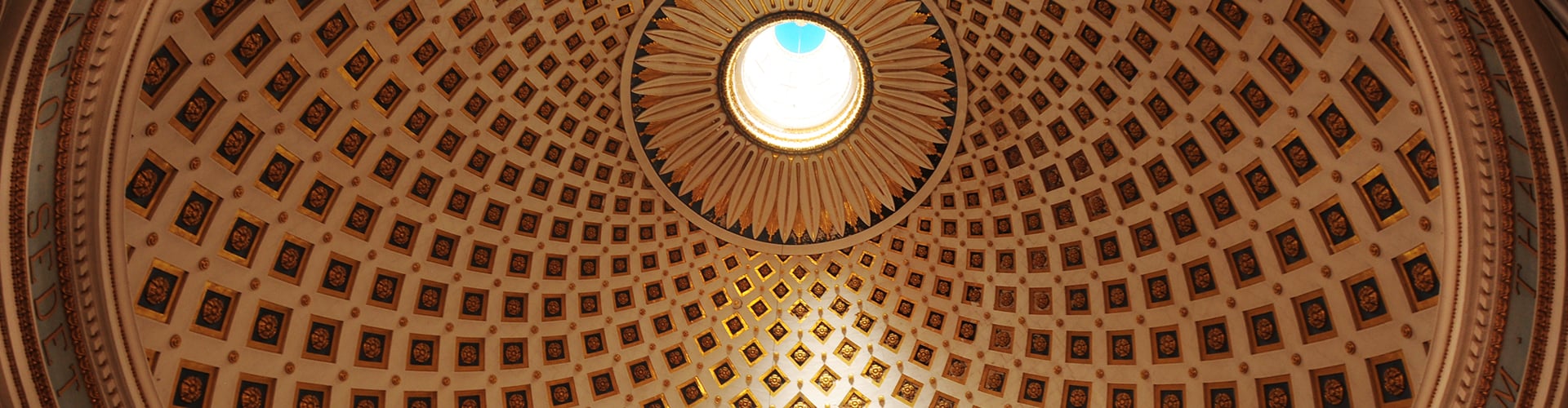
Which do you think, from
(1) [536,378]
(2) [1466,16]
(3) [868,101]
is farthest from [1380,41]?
(1) [536,378]

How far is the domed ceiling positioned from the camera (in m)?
15.7

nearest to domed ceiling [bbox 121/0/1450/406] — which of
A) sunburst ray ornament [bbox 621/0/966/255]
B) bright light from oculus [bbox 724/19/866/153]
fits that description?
sunburst ray ornament [bbox 621/0/966/255]

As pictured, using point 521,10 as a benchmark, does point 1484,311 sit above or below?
below

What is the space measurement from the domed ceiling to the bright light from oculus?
101 centimetres

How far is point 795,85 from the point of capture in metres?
25.4

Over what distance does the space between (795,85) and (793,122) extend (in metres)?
2.00

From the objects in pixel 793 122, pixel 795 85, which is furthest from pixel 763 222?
pixel 795 85

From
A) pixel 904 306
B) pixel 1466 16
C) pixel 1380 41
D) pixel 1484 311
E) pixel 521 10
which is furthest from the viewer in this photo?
pixel 904 306

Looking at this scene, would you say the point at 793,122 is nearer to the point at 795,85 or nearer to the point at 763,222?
the point at 795,85

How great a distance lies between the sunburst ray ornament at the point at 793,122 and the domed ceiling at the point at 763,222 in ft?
0.60

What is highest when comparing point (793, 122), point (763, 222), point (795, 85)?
point (795, 85)

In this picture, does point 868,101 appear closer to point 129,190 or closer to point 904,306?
point 904,306

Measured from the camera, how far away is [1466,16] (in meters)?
11.4

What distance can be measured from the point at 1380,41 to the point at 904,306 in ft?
38.3
